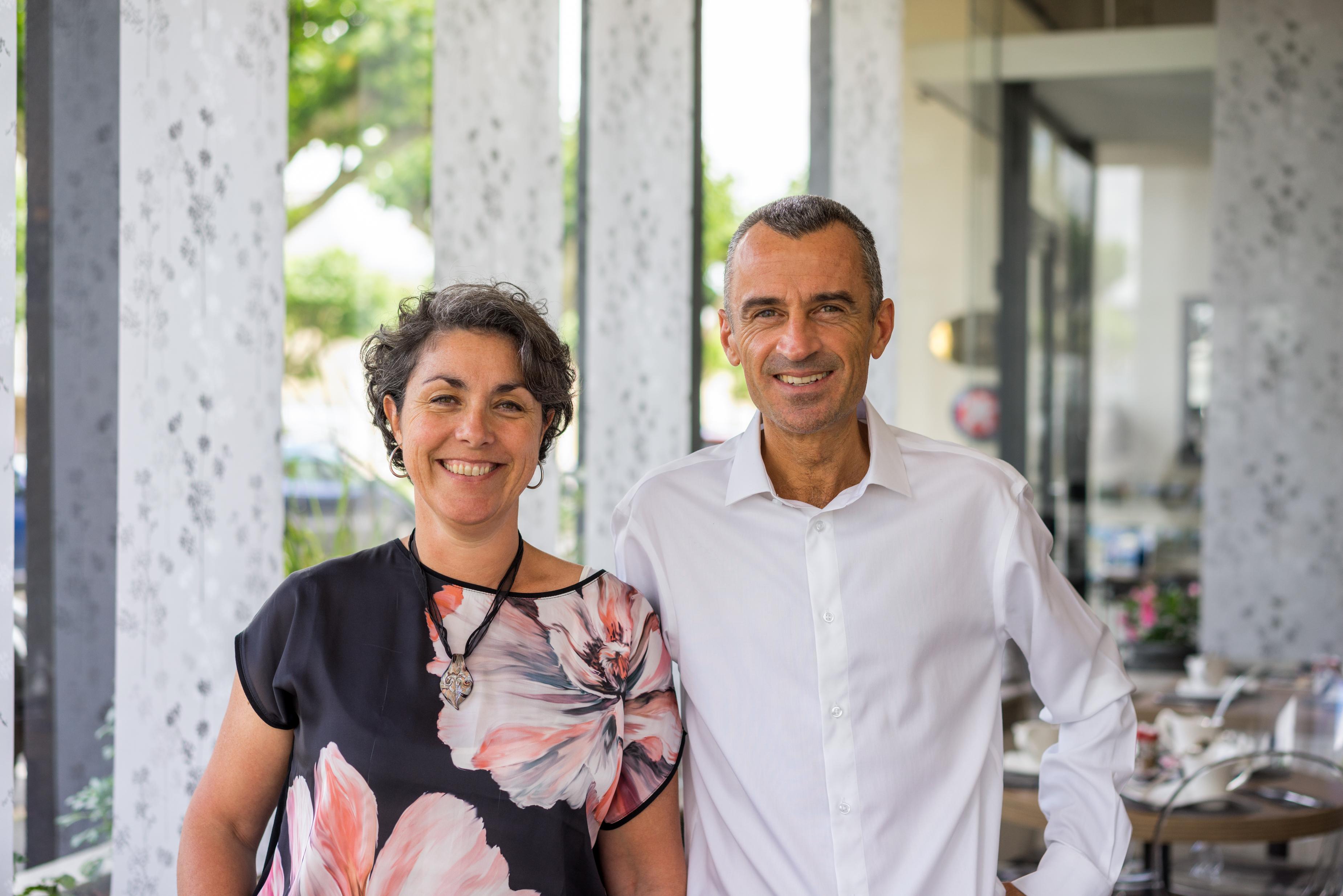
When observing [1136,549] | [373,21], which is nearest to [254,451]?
[373,21]

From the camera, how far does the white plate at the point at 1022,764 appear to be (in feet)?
9.77

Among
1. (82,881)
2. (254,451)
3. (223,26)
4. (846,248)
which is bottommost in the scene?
(82,881)

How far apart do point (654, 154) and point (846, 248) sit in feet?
8.31

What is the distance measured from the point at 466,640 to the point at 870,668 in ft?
1.68

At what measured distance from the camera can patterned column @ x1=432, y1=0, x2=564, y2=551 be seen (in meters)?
3.26

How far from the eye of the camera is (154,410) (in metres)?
2.24

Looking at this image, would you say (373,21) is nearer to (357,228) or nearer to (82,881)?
(357,228)

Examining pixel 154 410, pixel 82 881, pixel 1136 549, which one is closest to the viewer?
pixel 154 410

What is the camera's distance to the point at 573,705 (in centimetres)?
154

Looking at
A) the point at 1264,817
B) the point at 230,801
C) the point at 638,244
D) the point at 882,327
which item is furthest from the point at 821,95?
the point at 230,801

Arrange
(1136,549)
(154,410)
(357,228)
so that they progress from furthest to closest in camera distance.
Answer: (1136,549), (357,228), (154,410)

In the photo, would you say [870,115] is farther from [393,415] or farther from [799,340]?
[393,415]

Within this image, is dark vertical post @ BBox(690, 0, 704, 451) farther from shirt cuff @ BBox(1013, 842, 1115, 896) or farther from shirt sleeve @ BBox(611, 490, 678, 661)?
shirt cuff @ BBox(1013, 842, 1115, 896)

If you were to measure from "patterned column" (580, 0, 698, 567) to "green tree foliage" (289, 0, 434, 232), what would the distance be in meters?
1.58
